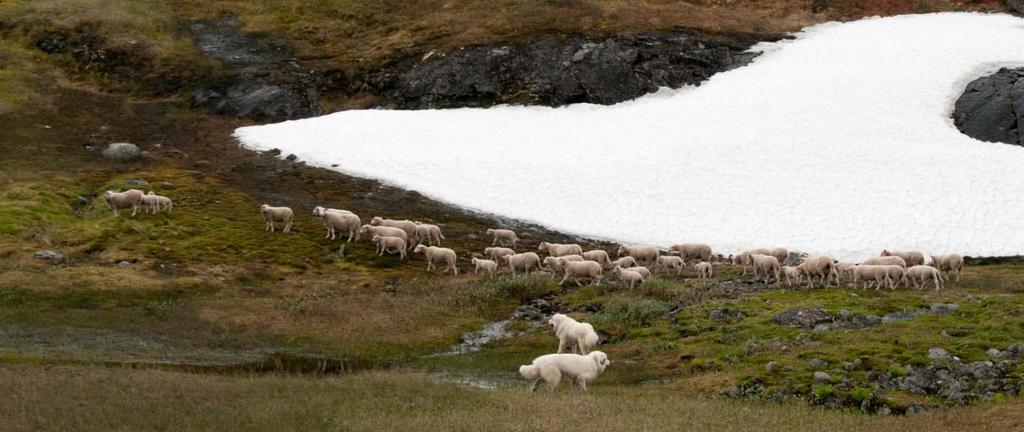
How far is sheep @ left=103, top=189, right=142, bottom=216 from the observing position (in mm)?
45688

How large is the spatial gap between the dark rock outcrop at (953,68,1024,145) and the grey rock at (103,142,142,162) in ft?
192

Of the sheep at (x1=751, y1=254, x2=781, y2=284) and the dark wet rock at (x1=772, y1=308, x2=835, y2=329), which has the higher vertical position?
the sheep at (x1=751, y1=254, x2=781, y2=284)

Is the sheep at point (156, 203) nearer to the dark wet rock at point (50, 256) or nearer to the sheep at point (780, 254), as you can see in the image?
the dark wet rock at point (50, 256)

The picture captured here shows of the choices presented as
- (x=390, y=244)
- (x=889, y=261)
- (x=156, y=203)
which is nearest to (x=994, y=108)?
(x=889, y=261)

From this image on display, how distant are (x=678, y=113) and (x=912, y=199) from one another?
68.4ft

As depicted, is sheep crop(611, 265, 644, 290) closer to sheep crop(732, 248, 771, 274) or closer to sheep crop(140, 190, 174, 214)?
sheep crop(732, 248, 771, 274)

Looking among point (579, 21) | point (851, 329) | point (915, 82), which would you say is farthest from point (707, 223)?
point (579, 21)

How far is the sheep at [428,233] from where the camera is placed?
4594 centimetres

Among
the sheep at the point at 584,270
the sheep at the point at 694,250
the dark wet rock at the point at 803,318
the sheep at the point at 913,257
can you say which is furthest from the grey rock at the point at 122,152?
the sheep at the point at 913,257

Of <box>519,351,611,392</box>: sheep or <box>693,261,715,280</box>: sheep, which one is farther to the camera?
<box>693,261,715,280</box>: sheep

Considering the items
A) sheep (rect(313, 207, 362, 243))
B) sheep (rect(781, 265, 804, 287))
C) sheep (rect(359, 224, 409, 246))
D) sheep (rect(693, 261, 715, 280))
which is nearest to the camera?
sheep (rect(781, 265, 804, 287))

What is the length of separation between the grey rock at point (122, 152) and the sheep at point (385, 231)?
22.9m

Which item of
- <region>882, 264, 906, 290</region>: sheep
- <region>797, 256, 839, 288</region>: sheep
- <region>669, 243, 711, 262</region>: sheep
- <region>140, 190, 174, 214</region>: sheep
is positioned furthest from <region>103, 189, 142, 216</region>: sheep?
<region>882, 264, 906, 290</region>: sheep

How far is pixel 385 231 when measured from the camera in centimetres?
4500
